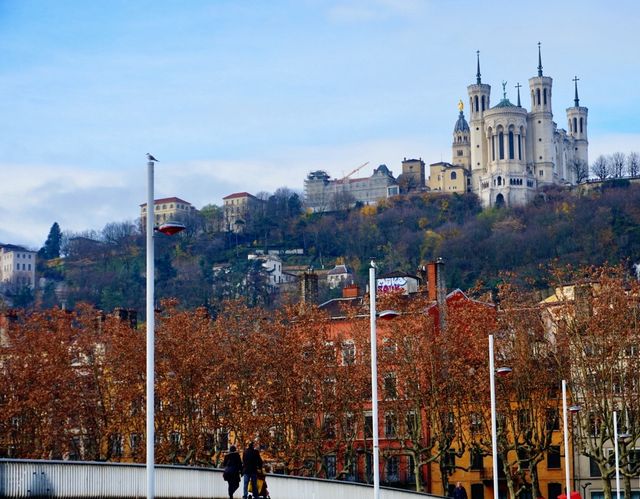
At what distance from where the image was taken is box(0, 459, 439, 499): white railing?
3831cm

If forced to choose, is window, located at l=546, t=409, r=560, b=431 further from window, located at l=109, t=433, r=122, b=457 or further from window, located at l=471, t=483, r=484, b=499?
window, located at l=109, t=433, r=122, b=457

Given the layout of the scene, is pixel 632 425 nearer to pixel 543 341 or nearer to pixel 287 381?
pixel 543 341

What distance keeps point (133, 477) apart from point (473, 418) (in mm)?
42722

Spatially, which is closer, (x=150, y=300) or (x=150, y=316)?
(x=150, y=316)

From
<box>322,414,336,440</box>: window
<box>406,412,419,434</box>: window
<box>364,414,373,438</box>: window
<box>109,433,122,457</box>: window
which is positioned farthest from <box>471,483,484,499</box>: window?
<box>109,433,122,457</box>: window

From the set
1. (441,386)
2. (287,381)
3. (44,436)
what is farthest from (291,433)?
(44,436)

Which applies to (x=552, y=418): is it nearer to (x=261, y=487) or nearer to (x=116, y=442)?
(x=116, y=442)

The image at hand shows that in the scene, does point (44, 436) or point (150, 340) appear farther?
point (44, 436)

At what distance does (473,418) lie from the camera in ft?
268

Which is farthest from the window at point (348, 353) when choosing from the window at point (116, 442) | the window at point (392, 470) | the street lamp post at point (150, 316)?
the street lamp post at point (150, 316)

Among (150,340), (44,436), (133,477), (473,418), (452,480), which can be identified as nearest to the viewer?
(150,340)

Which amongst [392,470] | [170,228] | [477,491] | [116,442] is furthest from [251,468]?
[477,491]

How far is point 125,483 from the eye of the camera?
41188 mm

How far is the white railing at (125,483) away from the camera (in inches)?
1508
